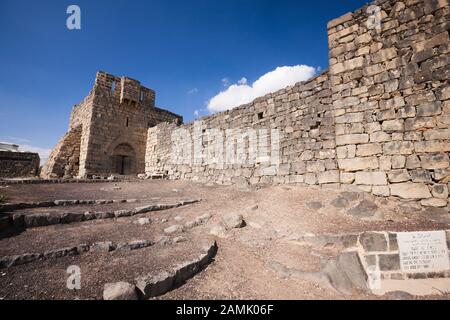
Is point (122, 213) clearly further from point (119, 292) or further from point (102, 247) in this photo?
point (119, 292)

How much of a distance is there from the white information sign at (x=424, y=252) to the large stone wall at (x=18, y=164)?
21608mm

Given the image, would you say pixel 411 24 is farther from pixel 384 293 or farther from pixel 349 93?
pixel 384 293

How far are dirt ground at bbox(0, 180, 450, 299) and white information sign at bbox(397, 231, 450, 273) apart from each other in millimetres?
748

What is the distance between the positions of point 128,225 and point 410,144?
6253 mm

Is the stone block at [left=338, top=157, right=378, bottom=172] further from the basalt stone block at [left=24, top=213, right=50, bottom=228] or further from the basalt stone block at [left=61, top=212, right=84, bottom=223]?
Answer: the basalt stone block at [left=24, top=213, right=50, bottom=228]

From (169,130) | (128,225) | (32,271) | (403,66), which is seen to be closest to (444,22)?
(403,66)

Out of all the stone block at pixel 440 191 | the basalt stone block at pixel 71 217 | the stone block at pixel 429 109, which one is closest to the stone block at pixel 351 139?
the stone block at pixel 429 109

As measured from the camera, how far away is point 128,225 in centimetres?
468

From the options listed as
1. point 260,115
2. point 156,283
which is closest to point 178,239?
point 156,283

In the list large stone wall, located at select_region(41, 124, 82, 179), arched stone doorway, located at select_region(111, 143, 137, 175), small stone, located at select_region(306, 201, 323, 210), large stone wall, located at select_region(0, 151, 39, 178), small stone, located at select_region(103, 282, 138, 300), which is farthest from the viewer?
large stone wall, located at select_region(0, 151, 39, 178)

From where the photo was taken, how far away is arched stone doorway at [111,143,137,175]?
15844mm

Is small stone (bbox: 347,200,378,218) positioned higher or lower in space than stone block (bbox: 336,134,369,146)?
lower

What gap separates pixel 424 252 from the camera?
10.0 ft

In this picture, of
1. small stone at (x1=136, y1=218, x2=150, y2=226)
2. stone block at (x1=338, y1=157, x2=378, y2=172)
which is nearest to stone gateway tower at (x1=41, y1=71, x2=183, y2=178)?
small stone at (x1=136, y1=218, x2=150, y2=226)
